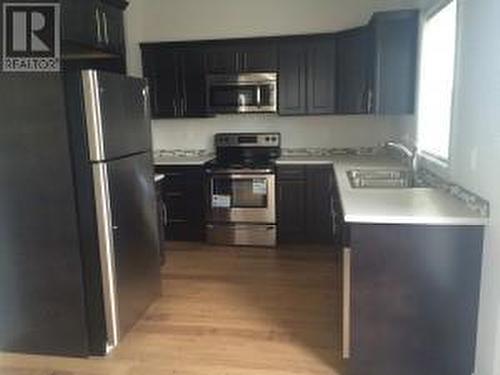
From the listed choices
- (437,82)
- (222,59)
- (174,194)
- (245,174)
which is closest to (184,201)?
(174,194)

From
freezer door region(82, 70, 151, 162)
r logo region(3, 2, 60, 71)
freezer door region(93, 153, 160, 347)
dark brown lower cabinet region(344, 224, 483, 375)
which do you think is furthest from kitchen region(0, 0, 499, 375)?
r logo region(3, 2, 60, 71)

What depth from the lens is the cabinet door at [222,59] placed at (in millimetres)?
4582

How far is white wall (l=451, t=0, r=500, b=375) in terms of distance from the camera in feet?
6.11

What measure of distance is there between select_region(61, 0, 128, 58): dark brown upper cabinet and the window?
9.01 feet

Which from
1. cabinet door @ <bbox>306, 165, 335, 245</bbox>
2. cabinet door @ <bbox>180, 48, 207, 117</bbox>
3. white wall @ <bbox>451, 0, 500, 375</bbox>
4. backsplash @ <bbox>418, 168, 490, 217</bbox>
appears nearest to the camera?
white wall @ <bbox>451, 0, 500, 375</bbox>

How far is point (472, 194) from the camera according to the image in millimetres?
2156

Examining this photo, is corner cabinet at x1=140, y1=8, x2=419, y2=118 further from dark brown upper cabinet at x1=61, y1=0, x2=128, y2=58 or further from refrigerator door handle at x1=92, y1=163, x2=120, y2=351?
refrigerator door handle at x1=92, y1=163, x2=120, y2=351

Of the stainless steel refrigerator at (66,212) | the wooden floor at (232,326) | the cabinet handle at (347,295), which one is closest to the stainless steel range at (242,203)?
the wooden floor at (232,326)

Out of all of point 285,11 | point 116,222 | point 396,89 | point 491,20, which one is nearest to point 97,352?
point 116,222

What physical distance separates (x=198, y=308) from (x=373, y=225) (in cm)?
160

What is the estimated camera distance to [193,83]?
4684 mm

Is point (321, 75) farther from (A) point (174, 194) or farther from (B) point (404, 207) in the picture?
(B) point (404, 207)

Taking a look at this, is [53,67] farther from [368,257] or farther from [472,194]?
[472,194]

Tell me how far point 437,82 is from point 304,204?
70.8 inches
